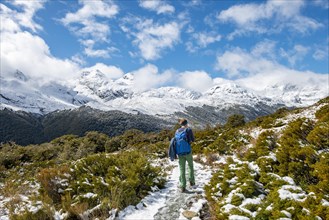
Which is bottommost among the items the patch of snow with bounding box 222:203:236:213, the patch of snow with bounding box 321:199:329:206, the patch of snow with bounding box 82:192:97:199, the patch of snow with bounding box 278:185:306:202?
the patch of snow with bounding box 222:203:236:213

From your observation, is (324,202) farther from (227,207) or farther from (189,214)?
(189,214)

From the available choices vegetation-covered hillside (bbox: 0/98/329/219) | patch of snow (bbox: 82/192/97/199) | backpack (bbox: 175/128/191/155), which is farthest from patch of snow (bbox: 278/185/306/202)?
patch of snow (bbox: 82/192/97/199)

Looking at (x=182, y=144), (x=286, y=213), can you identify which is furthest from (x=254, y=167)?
(x=286, y=213)

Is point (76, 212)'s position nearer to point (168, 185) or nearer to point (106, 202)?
point (106, 202)

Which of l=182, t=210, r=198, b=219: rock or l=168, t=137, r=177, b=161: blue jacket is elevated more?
l=168, t=137, r=177, b=161: blue jacket

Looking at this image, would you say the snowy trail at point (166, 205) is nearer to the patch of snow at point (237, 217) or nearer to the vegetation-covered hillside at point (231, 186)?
the vegetation-covered hillside at point (231, 186)

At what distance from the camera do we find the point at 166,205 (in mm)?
8680

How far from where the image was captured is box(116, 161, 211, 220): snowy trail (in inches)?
313

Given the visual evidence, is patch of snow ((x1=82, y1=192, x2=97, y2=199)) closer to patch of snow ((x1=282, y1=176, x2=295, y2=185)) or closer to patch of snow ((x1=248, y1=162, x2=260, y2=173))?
patch of snow ((x1=248, y1=162, x2=260, y2=173))

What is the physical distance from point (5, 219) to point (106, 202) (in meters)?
2.65

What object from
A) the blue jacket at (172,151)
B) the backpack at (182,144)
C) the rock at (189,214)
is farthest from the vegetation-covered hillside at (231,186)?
the backpack at (182,144)

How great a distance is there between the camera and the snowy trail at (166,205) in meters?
7.96

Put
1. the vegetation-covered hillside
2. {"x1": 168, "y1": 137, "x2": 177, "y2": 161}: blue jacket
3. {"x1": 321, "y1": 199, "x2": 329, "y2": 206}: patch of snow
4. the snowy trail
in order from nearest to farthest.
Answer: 1. {"x1": 321, "y1": 199, "x2": 329, "y2": 206}: patch of snow
2. the vegetation-covered hillside
3. the snowy trail
4. {"x1": 168, "y1": 137, "x2": 177, "y2": 161}: blue jacket

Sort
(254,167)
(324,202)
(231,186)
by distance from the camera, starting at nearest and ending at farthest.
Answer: (324,202)
(231,186)
(254,167)
